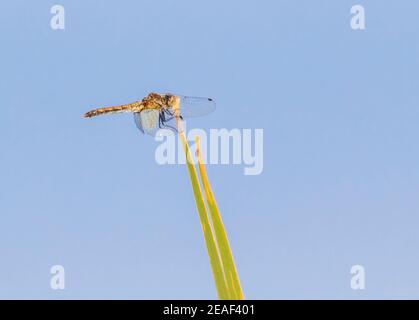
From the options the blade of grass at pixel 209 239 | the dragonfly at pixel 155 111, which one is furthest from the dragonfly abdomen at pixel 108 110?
the blade of grass at pixel 209 239

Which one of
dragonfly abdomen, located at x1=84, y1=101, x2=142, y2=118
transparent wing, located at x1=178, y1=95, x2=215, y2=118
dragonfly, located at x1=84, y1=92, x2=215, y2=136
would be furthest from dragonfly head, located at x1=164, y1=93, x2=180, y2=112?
dragonfly abdomen, located at x1=84, y1=101, x2=142, y2=118

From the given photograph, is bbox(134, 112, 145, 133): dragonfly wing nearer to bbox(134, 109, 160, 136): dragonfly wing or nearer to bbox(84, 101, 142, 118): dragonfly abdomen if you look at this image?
bbox(134, 109, 160, 136): dragonfly wing

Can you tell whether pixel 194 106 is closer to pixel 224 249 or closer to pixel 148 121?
pixel 148 121

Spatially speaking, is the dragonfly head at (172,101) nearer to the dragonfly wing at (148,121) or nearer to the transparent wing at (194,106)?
the dragonfly wing at (148,121)
